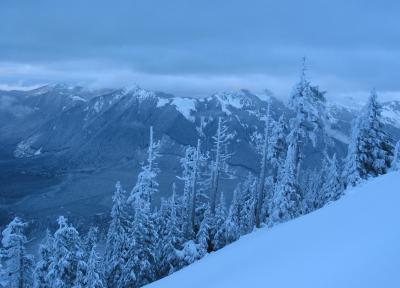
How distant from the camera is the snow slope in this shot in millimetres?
7207

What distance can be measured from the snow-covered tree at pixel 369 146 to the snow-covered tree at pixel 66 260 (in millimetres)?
17458

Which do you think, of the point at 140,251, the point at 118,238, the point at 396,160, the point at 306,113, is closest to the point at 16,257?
the point at 118,238

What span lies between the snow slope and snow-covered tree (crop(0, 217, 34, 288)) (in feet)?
59.2

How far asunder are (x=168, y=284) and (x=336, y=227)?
22.0ft

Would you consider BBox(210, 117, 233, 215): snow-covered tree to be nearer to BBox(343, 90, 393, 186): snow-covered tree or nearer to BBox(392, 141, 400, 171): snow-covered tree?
BBox(343, 90, 393, 186): snow-covered tree

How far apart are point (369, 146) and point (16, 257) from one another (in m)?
25.3

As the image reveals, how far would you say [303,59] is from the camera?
71.1ft

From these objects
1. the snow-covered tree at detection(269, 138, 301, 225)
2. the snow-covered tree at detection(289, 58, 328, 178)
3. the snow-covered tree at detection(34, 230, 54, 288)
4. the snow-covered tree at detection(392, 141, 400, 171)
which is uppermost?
the snow-covered tree at detection(289, 58, 328, 178)

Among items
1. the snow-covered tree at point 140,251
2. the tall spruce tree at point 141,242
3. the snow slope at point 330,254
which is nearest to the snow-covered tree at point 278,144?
the tall spruce tree at point 141,242

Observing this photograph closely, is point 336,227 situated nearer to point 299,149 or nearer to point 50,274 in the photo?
point 299,149

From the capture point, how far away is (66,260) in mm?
25000

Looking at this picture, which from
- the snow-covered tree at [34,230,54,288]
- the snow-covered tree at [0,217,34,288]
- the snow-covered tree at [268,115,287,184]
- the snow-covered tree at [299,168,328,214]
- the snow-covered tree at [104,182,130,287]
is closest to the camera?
the snow-covered tree at [268,115,287,184]

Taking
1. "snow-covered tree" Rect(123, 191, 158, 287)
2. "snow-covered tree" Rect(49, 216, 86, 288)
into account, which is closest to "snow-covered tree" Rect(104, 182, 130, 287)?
"snow-covered tree" Rect(123, 191, 158, 287)

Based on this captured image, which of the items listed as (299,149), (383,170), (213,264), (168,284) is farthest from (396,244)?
(383,170)
